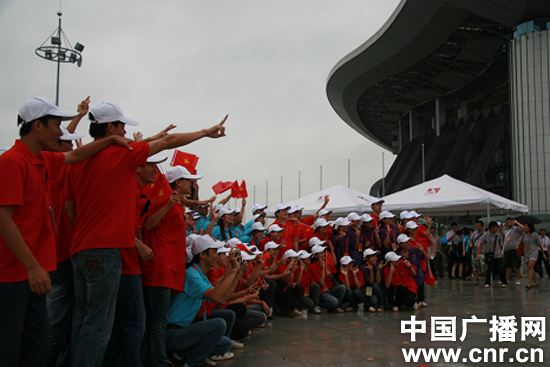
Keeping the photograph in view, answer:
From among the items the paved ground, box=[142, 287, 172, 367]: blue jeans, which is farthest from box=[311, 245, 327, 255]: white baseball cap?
box=[142, 287, 172, 367]: blue jeans

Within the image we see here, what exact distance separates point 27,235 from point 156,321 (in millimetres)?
1443

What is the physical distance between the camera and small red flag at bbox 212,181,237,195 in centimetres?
1023

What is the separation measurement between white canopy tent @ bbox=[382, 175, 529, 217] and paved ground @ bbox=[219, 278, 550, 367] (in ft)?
15.6

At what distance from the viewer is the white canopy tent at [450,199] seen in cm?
1359

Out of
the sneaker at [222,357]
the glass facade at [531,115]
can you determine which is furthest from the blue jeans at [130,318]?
the glass facade at [531,115]

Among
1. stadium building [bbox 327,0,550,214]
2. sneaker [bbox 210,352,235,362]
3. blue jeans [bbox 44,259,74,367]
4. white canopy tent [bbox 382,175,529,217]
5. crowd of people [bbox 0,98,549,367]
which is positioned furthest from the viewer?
stadium building [bbox 327,0,550,214]

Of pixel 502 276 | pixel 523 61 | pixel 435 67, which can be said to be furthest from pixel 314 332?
pixel 435 67

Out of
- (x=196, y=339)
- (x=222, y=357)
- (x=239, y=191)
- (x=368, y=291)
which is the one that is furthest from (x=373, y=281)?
(x=196, y=339)

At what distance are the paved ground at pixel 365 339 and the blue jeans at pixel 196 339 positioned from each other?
461 mm

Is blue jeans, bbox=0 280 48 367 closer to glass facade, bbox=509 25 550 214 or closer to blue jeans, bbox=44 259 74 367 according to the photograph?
blue jeans, bbox=44 259 74 367

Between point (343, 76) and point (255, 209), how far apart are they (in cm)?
3599

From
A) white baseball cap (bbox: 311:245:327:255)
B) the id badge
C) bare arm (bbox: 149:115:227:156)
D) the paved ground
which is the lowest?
the paved ground

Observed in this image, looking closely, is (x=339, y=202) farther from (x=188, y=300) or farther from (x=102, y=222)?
(x=102, y=222)

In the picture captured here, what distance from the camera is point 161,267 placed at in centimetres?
378
